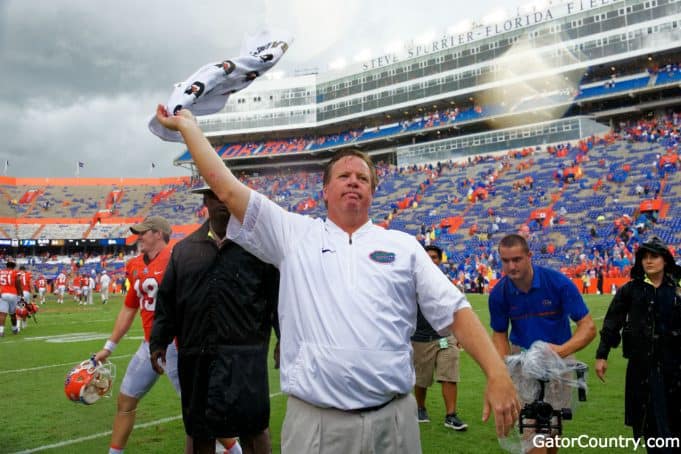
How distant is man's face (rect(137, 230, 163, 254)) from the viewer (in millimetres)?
5039

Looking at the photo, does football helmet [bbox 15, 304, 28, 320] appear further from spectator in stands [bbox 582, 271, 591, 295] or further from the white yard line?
spectator in stands [bbox 582, 271, 591, 295]

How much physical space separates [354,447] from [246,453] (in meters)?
1.74

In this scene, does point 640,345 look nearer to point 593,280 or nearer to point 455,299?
point 455,299

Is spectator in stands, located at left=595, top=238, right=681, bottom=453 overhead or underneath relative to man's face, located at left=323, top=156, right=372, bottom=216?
underneath

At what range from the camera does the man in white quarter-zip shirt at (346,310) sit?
2.23 metres

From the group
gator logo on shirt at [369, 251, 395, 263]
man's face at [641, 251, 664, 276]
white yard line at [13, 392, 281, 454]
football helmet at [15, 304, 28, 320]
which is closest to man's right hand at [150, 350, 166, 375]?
gator logo on shirt at [369, 251, 395, 263]

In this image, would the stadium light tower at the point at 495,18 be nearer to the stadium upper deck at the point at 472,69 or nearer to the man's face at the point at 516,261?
the stadium upper deck at the point at 472,69

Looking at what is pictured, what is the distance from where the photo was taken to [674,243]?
2584 centimetres

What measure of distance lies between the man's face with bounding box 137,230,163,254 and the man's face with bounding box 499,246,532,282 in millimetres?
3070

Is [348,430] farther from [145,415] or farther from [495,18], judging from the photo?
[495,18]

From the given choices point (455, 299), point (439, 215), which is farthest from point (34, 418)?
point (439, 215)

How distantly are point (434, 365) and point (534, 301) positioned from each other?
2330 mm

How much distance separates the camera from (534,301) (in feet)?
14.6

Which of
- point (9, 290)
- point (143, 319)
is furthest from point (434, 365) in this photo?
point (9, 290)
